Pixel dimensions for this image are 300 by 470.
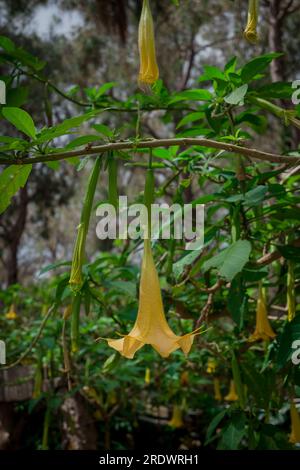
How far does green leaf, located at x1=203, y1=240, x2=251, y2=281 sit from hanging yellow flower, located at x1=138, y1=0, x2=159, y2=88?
34 centimetres

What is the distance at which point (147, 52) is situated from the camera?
0.68m

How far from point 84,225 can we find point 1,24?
7.11m

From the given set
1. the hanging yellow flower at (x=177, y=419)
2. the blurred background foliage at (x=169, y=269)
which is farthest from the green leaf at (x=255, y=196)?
the hanging yellow flower at (x=177, y=419)

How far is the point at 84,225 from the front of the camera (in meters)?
0.68

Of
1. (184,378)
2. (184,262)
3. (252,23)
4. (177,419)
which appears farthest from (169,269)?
(177,419)

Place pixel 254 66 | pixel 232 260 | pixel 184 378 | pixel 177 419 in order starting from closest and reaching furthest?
pixel 232 260 → pixel 254 66 → pixel 184 378 → pixel 177 419

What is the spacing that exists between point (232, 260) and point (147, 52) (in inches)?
15.3

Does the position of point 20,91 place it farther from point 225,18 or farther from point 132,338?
point 225,18

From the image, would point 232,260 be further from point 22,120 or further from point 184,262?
point 22,120

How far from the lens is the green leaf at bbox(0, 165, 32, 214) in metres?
0.74

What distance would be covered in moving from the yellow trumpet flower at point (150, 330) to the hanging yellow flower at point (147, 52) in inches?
8.3

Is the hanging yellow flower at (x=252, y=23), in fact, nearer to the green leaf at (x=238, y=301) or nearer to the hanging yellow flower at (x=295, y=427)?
the green leaf at (x=238, y=301)

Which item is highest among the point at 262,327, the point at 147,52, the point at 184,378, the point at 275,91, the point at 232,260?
the point at 275,91

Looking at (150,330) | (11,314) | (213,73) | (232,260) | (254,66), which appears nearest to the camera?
(150,330)
